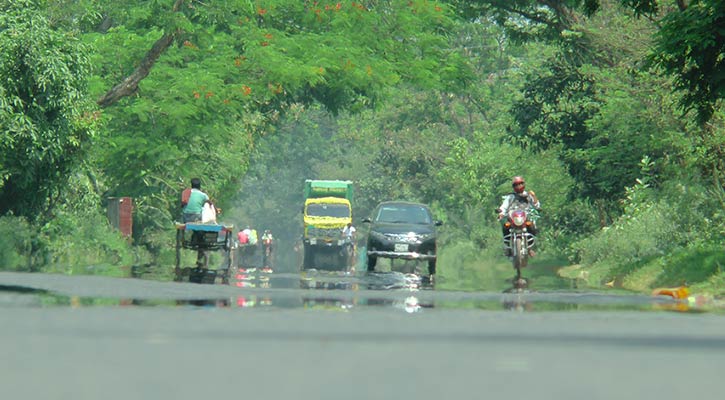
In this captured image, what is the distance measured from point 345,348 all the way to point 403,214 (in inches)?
1061

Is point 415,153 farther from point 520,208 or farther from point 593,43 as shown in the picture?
point 520,208

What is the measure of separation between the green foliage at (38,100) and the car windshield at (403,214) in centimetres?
845

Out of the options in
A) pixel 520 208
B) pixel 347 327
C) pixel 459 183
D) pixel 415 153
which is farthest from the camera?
pixel 415 153

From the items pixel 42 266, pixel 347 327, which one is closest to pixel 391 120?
pixel 42 266

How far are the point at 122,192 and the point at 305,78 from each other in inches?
455

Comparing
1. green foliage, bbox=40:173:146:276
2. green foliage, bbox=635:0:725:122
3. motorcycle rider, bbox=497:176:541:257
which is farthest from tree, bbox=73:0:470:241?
green foliage, bbox=635:0:725:122

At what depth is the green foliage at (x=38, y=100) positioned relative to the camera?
100ft

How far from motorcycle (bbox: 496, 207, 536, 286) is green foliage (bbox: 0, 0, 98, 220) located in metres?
10.6

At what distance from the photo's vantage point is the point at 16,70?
30.9 metres

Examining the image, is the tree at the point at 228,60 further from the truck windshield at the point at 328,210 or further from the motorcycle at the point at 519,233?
the motorcycle at the point at 519,233

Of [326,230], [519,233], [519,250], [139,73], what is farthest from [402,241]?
[326,230]

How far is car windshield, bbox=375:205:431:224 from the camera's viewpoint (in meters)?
37.5

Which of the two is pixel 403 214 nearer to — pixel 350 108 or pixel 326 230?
pixel 350 108

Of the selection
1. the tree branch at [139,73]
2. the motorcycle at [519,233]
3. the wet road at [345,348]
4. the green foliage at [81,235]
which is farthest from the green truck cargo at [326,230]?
the wet road at [345,348]
